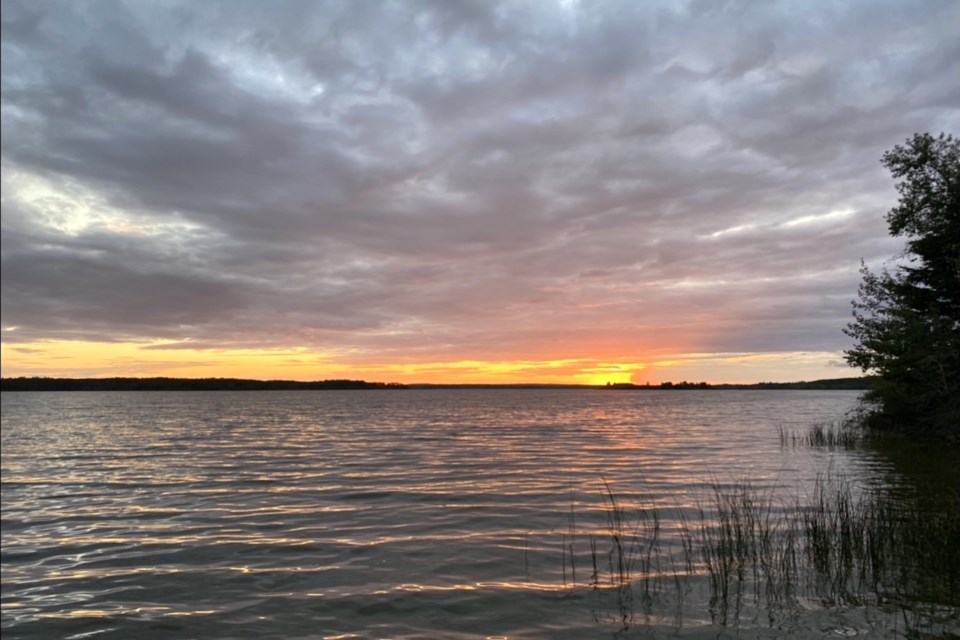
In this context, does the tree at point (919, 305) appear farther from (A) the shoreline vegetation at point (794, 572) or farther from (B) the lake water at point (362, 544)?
(A) the shoreline vegetation at point (794, 572)

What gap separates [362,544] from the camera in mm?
12742

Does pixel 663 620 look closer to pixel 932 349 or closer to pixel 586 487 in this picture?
pixel 586 487

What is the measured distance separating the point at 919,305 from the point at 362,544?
30.5 meters

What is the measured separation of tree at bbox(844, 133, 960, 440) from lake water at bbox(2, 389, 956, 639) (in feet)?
14.2

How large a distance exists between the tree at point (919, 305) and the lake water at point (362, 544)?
4.34 meters

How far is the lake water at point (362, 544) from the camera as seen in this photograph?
8672 millimetres

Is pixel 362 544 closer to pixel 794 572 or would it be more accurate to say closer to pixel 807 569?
pixel 794 572

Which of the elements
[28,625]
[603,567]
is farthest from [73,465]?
[603,567]

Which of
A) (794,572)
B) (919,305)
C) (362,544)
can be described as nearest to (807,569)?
(794,572)

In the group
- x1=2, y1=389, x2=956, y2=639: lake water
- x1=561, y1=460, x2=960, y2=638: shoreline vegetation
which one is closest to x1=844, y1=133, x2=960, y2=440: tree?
x1=2, y1=389, x2=956, y2=639: lake water

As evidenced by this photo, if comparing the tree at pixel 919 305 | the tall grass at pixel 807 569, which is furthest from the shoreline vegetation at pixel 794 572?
the tree at pixel 919 305

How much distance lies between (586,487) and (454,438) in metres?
20.1

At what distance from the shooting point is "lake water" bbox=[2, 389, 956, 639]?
341 inches

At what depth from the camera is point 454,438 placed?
39062 mm
